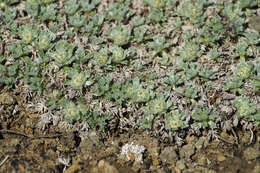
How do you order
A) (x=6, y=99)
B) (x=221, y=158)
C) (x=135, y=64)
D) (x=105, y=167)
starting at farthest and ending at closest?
1. (x=135, y=64)
2. (x=6, y=99)
3. (x=221, y=158)
4. (x=105, y=167)

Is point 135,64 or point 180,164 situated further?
point 135,64

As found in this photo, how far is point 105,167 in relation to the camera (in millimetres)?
4234

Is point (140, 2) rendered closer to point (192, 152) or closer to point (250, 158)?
point (192, 152)

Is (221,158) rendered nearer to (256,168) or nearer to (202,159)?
(202,159)

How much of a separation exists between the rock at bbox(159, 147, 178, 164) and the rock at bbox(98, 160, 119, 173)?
0.65 meters

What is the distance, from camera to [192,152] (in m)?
4.44

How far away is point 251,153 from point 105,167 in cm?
186

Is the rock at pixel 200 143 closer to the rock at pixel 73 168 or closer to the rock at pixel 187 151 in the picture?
the rock at pixel 187 151

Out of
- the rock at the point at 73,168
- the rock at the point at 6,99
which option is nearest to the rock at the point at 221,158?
the rock at the point at 73,168

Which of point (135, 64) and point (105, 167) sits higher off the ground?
point (135, 64)

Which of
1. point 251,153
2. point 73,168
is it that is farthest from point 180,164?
point 73,168

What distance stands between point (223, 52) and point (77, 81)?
2.14 m

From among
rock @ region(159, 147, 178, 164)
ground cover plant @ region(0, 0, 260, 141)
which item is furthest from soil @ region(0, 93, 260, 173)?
ground cover plant @ region(0, 0, 260, 141)

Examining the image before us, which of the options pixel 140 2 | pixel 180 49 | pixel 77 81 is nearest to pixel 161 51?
pixel 180 49
